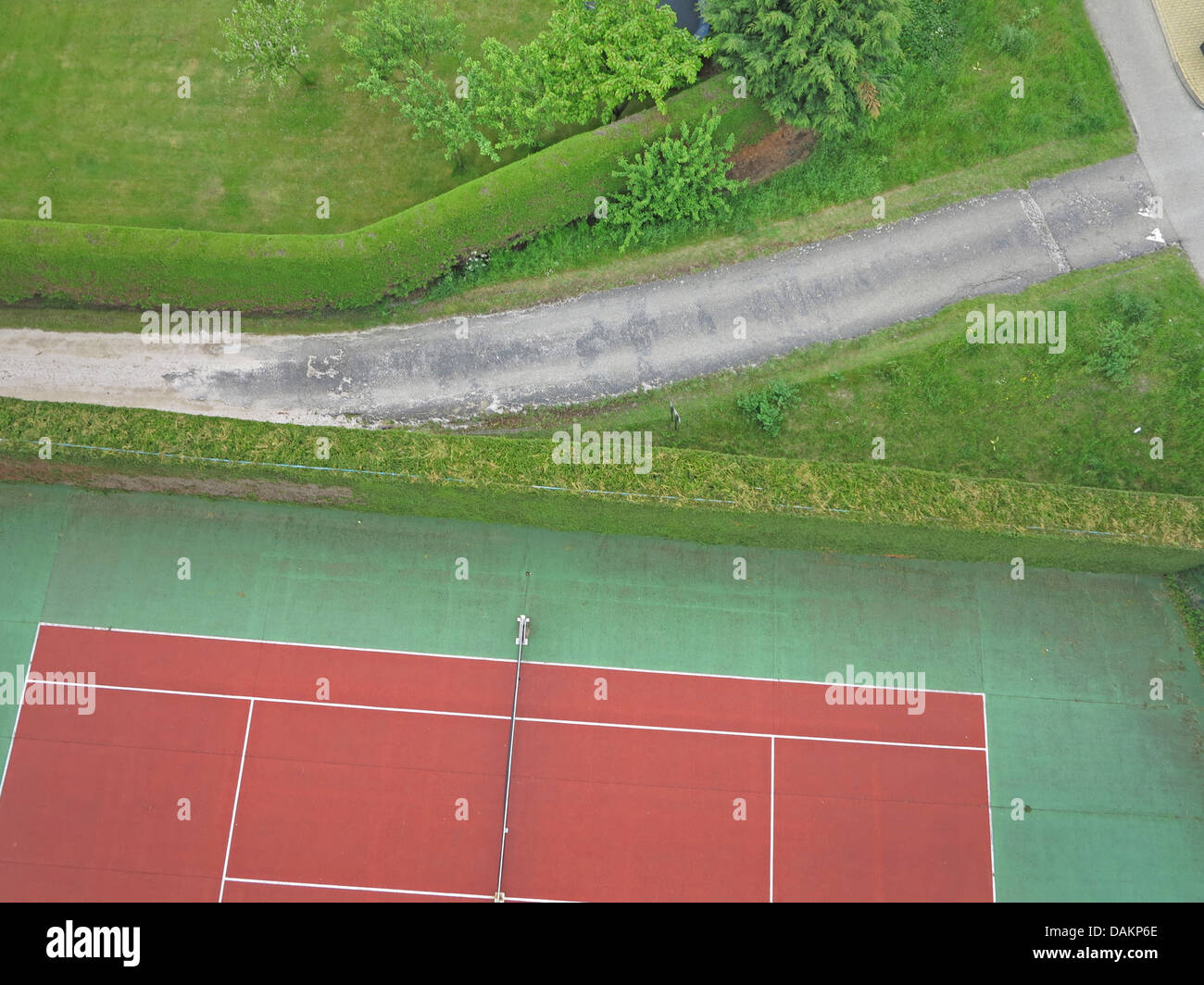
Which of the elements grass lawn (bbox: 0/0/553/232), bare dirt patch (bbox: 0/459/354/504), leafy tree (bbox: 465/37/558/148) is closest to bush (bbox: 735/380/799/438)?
leafy tree (bbox: 465/37/558/148)

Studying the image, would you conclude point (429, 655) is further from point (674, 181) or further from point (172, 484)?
point (674, 181)

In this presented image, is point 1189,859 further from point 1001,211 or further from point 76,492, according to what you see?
point 76,492

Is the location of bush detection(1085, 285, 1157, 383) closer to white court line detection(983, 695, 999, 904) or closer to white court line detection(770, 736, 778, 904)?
white court line detection(983, 695, 999, 904)

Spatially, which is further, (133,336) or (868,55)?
(133,336)

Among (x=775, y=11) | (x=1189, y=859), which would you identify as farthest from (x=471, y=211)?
(x=1189, y=859)

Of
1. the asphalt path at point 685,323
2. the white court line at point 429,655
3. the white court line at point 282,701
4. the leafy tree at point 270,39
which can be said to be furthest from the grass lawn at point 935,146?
the white court line at point 282,701

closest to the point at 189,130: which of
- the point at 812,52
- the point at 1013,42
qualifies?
the point at 812,52

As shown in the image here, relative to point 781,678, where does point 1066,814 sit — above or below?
below
